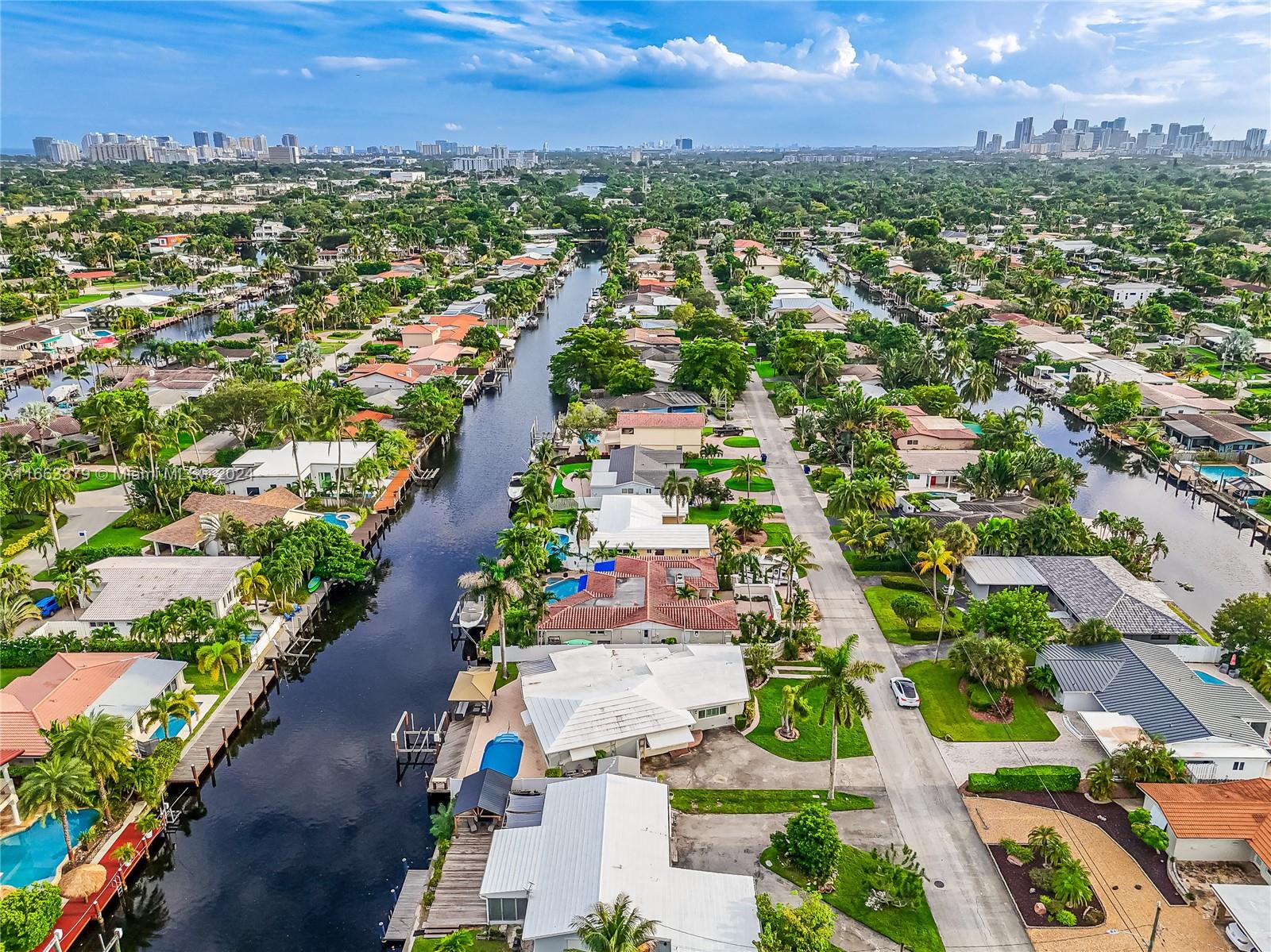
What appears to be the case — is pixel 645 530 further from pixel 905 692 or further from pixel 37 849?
pixel 37 849

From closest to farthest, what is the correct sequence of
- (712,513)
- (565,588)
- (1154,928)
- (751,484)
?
(1154,928)
(565,588)
(712,513)
(751,484)

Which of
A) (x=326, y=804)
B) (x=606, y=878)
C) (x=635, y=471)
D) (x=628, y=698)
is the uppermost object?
(x=635, y=471)

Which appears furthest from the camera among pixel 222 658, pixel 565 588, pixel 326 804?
pixel 565 588

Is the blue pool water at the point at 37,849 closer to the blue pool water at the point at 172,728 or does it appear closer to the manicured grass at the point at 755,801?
the blue pool water at the point at 172,728

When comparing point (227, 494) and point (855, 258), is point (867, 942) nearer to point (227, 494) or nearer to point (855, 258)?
point (227, 494)

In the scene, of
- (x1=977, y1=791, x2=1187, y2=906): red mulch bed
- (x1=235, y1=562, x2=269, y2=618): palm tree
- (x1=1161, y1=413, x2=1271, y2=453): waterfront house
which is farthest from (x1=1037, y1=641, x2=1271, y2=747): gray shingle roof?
(x1=235, y1=562, x2=269, y2=618): palm tree

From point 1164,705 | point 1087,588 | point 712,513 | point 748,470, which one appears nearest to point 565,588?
point 712,513

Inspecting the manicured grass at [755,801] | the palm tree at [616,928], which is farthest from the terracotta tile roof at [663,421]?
the palm tree at [616,928]

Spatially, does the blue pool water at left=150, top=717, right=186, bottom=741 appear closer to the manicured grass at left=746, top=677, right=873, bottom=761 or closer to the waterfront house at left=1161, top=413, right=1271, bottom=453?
the manicured grass at left=746, top=677, right=873, bottom=761
